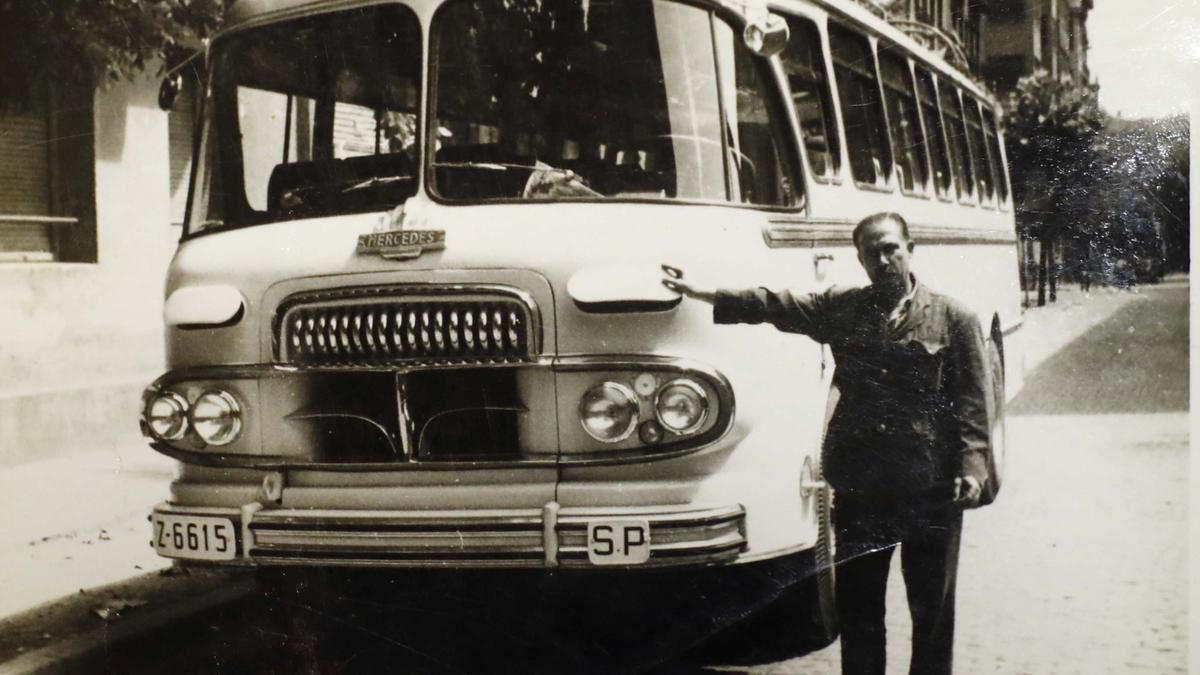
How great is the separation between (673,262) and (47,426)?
344cm

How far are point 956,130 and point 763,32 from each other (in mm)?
914

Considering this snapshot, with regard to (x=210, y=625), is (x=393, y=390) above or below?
above

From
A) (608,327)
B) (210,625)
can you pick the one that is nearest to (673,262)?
(608,327)

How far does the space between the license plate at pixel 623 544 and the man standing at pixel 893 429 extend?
0.65m

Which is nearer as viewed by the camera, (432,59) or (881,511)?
(881,511)

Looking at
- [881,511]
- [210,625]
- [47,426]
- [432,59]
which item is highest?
[432,59]

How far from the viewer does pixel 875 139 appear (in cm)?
427

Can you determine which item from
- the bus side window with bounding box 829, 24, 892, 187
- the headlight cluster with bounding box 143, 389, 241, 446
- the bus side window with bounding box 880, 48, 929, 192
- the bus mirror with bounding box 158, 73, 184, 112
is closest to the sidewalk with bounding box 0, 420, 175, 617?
the headlight cluster with bounding box 143, 389, 241, 446

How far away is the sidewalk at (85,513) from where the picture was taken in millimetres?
4656

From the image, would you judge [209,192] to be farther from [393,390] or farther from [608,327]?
[608,327]

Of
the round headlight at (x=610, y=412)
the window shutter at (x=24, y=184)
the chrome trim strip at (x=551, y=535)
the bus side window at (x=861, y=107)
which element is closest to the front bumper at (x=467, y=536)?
the chrome trim strip at (x=551, y=535)

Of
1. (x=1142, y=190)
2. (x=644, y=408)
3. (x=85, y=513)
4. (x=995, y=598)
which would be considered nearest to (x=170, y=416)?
(x=85, y=513)

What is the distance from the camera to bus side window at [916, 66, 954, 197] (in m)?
4.33

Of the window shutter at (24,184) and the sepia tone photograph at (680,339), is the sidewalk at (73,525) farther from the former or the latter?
the window shutter at (24,184)
